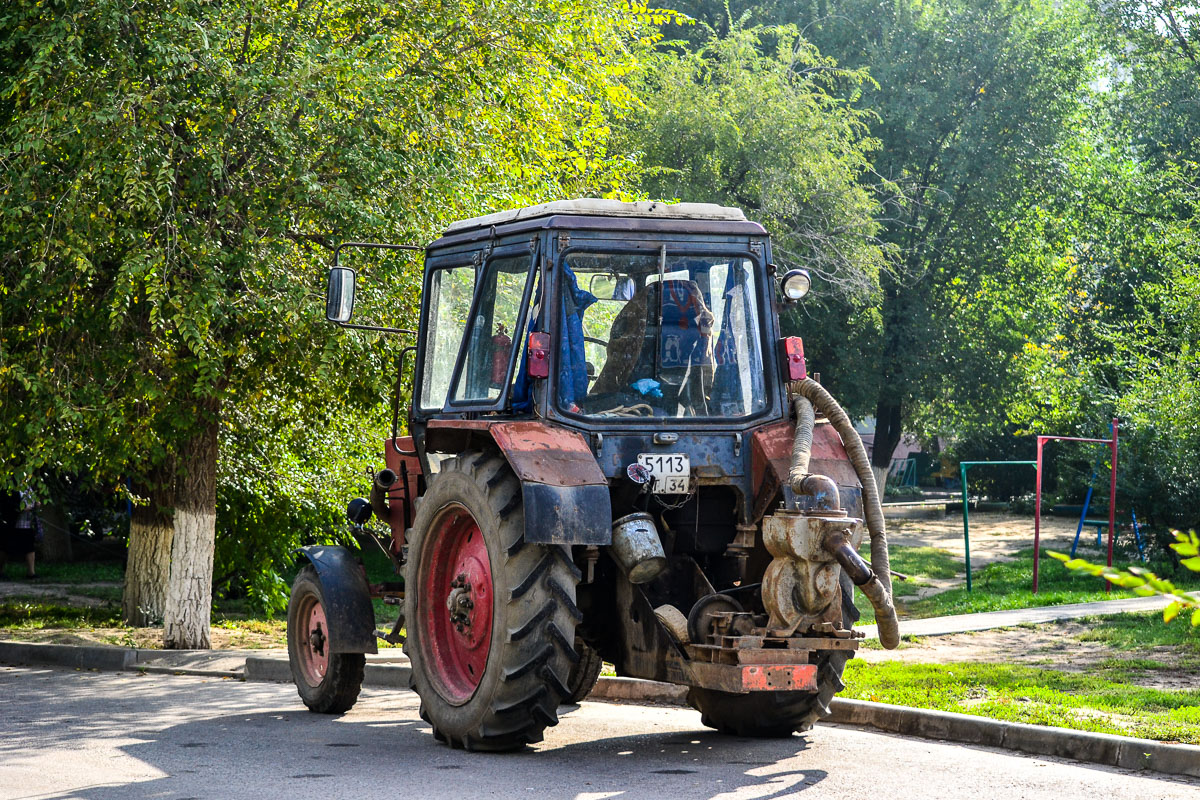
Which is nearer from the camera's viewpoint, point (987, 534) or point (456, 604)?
point (456, 604)

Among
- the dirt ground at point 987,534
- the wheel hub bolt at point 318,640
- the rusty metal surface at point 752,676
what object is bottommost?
the wheel hub bolt at point 318,640

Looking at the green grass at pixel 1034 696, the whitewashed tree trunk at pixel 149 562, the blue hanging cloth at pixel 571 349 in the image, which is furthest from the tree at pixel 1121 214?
the blue hanging cloth at pixel 571 349

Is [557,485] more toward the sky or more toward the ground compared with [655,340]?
more toward the ground

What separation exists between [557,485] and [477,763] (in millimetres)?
1515

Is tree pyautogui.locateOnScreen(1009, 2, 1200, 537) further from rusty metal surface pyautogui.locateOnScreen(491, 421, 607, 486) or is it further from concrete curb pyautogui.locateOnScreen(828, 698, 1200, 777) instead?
rusty metal surface pyautogui.locateOnScreen(491, 421, 607, 486)

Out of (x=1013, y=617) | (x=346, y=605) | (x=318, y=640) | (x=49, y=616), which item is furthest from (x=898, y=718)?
(x=49, y=616)

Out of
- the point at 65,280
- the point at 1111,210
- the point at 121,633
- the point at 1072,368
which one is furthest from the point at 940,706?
the point at 1111,210

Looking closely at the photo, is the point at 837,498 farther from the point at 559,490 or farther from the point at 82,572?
the point at 82,572

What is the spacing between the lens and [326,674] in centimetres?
939

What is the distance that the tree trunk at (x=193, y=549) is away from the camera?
1341cm

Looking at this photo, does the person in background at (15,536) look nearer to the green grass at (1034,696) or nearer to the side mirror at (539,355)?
the green grass at (1034,696)

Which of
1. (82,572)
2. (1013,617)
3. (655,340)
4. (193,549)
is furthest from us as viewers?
(82,572)

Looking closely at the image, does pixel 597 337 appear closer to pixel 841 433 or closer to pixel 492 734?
pixel 841 433

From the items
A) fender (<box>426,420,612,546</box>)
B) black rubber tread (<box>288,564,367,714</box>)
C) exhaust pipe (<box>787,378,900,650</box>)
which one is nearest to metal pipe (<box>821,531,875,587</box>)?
exhaust pipe (<box>787,378,900,650</box>)
